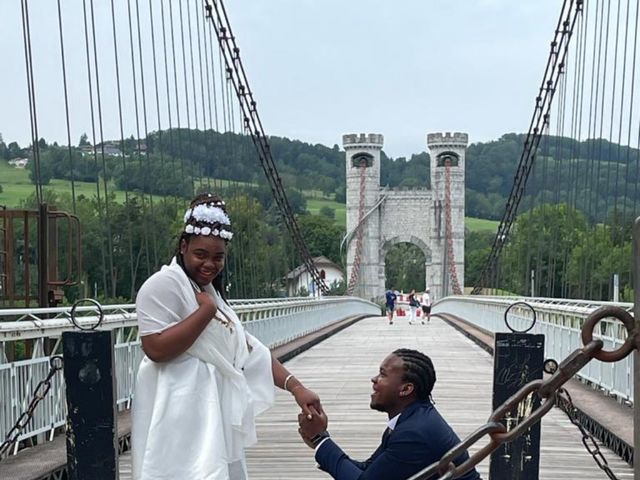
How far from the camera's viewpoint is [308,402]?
11.9 feet

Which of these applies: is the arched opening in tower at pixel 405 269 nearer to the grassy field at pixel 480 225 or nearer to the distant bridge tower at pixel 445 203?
the grassy field at pixel 480 225

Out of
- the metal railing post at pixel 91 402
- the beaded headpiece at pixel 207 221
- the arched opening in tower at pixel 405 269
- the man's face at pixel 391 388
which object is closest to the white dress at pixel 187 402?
the beaded headpiece at pixel 207 221

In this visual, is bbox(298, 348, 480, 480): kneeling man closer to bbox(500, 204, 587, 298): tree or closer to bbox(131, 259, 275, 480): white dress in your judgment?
bbox(131, 259, 275, 480): white dress

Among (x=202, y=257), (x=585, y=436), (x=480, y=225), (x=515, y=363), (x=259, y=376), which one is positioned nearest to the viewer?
(x=202, y=257)

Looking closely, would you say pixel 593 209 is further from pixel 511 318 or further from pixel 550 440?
pixel 550 440

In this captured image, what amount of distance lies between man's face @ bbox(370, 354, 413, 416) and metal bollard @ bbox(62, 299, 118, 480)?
4.43 ft

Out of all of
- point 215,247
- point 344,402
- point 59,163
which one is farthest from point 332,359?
point 215,247

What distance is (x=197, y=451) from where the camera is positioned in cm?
352

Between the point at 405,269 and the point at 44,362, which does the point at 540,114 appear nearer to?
the point at 44,362

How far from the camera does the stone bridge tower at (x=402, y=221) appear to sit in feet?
320

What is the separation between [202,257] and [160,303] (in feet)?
0.61

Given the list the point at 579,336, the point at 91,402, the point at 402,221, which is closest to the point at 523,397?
the point at 91,402

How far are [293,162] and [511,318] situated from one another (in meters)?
112

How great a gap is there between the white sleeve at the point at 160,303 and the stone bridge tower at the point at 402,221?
90.5 metres
